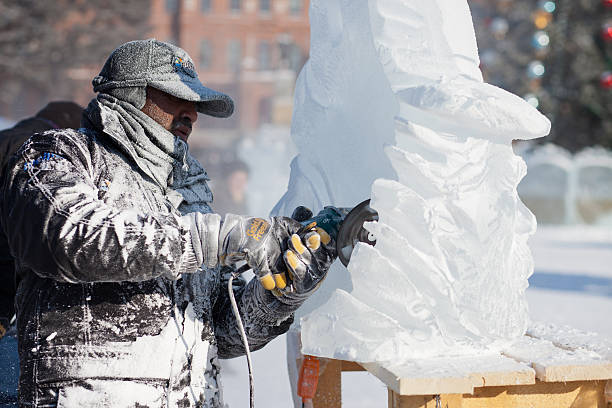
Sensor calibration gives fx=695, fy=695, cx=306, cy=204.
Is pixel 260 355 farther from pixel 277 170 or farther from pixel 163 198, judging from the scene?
pixel 277 170

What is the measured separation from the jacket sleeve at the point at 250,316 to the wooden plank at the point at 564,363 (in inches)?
23.1

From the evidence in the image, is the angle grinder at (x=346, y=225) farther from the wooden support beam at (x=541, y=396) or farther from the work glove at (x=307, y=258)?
the wooden support beam at (x=541, y=396)

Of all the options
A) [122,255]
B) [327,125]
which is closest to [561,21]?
[327,125]

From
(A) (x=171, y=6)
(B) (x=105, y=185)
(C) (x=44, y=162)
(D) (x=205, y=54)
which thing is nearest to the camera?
(C) (x=44, y=162)

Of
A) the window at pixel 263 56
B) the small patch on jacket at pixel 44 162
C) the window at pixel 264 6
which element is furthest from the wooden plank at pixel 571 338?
the window at pixel 264 6

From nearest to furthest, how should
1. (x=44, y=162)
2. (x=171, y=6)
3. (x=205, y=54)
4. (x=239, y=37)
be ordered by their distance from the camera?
(x=44, y=162), (x=205, y=54), (x=239, y=37), (x=171, y=6)

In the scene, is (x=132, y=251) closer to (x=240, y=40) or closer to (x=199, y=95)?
(x=199, y=95)

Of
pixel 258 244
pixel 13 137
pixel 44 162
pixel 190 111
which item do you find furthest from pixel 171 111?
pixel 13 137

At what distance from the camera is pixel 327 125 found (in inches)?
89.2

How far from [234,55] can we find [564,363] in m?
38.4

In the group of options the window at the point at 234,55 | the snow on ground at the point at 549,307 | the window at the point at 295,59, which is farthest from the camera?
the window at the point at 234,55

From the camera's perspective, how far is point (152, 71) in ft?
5.76

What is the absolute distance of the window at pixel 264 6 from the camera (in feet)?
131

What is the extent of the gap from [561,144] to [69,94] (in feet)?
54.4
